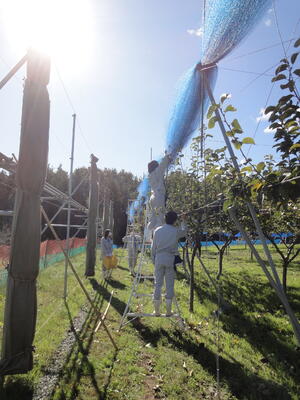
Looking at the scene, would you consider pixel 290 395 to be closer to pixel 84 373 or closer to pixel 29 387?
pixel 84 373

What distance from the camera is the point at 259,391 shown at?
3445mm

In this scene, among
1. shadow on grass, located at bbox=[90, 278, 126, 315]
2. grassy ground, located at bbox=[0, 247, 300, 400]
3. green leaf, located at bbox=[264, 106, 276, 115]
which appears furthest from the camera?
shadow on grass, located at bbox=[90, 278, 126, 315]

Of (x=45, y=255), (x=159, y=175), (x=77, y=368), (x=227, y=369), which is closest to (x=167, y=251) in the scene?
(x=159, y=175)

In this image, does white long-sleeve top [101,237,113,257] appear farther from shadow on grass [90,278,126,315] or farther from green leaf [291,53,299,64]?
green leaf [291,53,299,64]

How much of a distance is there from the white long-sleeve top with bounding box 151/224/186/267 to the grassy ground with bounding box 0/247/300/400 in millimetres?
1209

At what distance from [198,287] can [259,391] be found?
232 inches

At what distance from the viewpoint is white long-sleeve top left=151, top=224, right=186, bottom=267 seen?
15.0 ft

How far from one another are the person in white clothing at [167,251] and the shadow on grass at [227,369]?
640mm

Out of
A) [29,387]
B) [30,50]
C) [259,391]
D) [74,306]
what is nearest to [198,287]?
[74,306]

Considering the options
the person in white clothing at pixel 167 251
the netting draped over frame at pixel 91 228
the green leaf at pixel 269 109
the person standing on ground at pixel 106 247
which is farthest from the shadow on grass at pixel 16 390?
the netting draped over frame at pixel 91 228

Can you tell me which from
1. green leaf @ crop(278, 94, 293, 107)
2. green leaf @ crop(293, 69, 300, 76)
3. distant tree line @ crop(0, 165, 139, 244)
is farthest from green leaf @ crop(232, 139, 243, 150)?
distant tree line @ crop(0, 165, 139, 244)

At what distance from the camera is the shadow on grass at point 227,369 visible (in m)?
3.39

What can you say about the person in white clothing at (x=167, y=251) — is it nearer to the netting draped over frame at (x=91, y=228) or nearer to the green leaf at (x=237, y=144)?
the green leaf at (x=237, y=144)

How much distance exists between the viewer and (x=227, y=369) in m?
3.93
